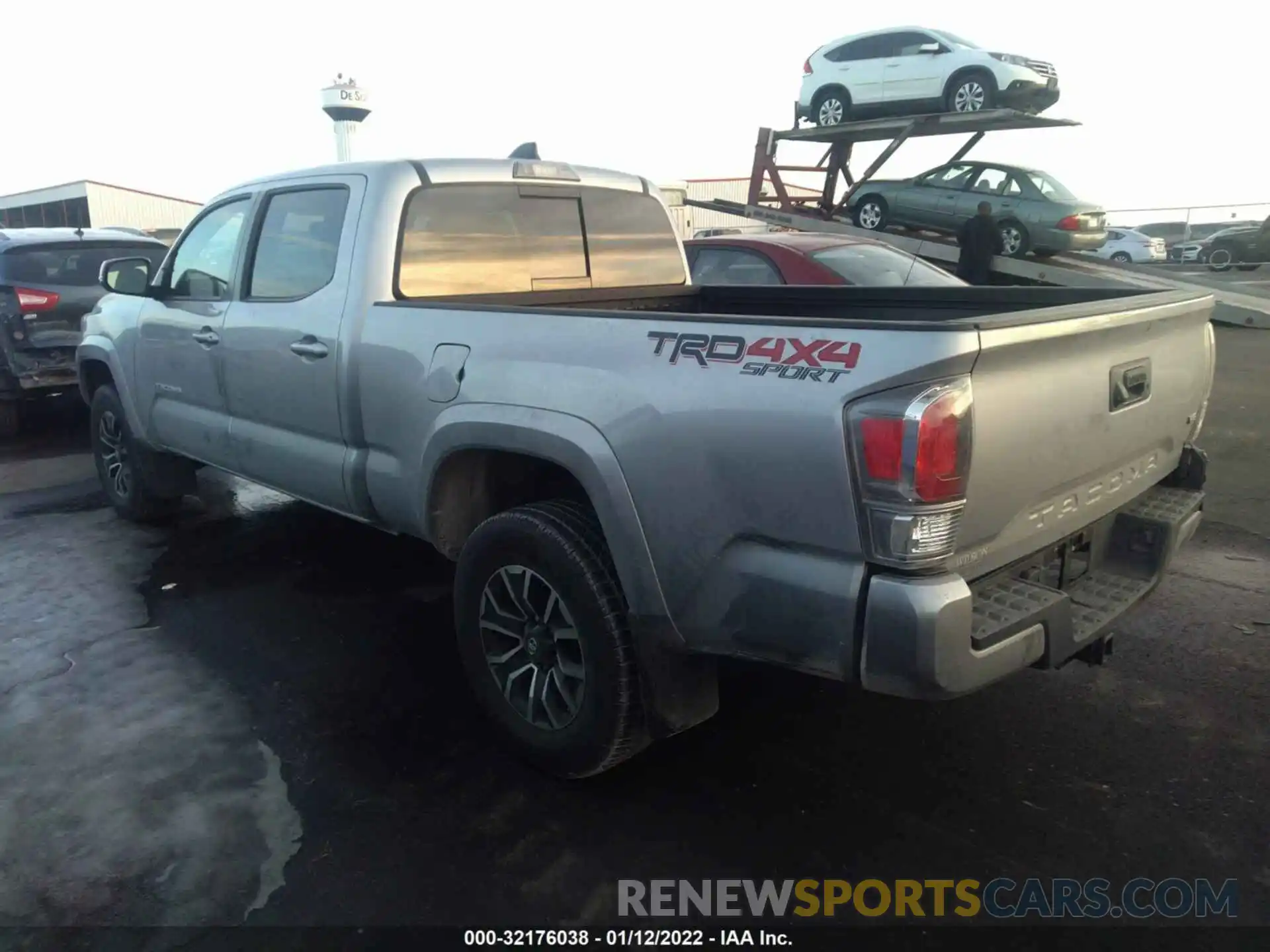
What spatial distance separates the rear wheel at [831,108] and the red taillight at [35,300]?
1150 centimetres

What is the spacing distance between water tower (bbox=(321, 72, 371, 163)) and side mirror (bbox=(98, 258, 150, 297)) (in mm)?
56379

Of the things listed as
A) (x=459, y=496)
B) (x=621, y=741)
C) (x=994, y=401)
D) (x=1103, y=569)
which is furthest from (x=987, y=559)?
(x=459, y=496)

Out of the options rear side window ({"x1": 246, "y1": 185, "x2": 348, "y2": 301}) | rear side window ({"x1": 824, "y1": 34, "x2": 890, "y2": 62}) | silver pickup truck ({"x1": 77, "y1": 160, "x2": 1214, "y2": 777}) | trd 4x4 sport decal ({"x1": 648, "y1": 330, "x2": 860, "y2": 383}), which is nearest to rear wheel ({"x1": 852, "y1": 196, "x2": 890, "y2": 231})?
rear side window ({"x1": 824, "y1": 34, "x2": 890, "y2": 62})

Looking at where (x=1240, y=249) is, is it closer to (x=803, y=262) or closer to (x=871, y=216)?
(x=871, y=216)

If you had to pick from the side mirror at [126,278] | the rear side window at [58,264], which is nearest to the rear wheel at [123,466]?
the side mirror at [126,278]

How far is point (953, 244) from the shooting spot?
14.4m

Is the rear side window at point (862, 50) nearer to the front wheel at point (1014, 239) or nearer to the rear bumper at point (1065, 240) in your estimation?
the front wheel at point (1014, 239)

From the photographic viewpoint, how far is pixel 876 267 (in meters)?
7.43

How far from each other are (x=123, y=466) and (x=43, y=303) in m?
3.16

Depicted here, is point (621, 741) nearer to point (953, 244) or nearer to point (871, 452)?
point (871, 452)

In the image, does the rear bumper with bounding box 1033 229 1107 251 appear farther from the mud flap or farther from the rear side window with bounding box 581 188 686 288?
the mud flap

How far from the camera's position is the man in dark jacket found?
12484mm

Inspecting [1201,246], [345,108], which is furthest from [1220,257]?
[345,108]

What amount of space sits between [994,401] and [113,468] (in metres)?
5.76
